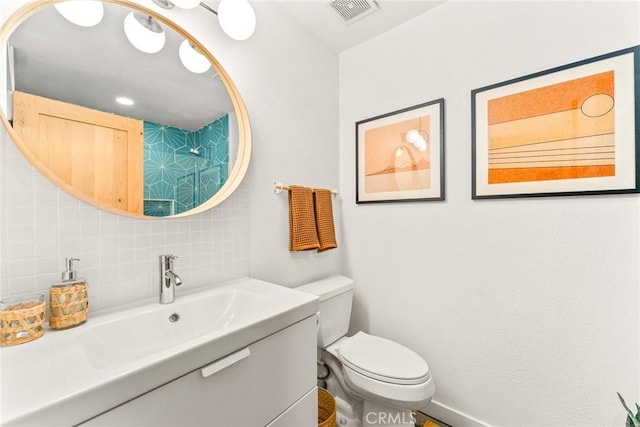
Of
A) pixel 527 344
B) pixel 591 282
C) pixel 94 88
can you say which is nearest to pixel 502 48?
pixel 591 282

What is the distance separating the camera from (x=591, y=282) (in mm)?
1041

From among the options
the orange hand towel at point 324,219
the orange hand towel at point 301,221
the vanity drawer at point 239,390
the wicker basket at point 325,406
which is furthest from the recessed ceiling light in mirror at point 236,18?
the wicker basket at point 325,406

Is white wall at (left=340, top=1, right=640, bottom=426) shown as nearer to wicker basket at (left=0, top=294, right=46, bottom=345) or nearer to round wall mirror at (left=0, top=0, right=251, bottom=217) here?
round wall mirror at (left=0, top=0, right=251, bottom=217)

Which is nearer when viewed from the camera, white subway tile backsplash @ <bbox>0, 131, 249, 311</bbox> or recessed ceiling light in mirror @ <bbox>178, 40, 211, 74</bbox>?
white subway tile backsplash @ <bbox>0, 131, 249, 311</bbox>

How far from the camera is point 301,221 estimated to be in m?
1.45

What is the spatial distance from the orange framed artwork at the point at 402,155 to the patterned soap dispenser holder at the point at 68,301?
1362mm

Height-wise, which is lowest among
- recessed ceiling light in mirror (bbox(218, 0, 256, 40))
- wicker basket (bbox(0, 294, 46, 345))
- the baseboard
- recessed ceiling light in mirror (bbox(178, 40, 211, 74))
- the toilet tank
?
the baseboard

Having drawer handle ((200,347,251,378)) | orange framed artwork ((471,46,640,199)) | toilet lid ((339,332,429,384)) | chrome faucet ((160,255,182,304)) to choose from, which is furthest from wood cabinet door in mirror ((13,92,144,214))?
orange framed artwork ((471,46,640,199))

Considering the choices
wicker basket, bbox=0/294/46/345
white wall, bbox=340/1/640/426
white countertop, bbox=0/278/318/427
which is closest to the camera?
white countertop, bbox=0/278/318/427

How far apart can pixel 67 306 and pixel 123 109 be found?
0.63 m

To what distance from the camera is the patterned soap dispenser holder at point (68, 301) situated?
0.71 m

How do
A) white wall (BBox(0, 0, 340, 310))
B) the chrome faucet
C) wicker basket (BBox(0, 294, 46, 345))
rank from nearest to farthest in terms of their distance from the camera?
wicker basket (BBox(0, 294, 46, 345))
white wall (BBox(0, 0, 340, 310))
the chrome faucet

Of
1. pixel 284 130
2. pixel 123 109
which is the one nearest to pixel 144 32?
pixel 123 109

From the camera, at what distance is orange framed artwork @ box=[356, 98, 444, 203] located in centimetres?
141
